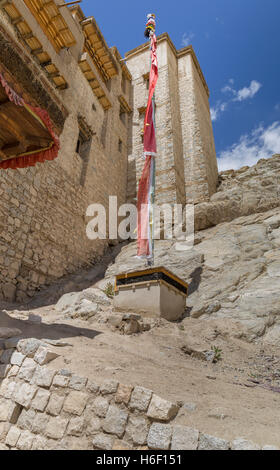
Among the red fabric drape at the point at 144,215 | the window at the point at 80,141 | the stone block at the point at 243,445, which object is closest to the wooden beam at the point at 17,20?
the window at the point at 80,141

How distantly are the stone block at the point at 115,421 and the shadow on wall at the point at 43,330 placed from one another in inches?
69.6

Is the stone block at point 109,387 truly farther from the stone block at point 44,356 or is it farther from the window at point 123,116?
the window at point 123,116

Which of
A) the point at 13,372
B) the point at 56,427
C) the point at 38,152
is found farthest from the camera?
the point at 38,152

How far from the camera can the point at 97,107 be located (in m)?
12.7

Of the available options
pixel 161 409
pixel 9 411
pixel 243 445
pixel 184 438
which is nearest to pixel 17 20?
pixel 9 411

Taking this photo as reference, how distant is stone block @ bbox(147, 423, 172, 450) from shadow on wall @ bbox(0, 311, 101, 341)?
7.14 feet

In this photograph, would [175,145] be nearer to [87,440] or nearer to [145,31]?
[145,31]

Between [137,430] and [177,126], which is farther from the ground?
[177,126]

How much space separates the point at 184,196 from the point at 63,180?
18.2 feet

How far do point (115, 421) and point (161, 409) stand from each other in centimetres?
44

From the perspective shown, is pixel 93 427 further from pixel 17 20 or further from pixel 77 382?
pixel 17 20

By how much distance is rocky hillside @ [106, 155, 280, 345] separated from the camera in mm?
5629

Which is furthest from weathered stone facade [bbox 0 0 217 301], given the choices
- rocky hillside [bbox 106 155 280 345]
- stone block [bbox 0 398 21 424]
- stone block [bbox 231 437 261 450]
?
stone block [bbox 231 437 261 450]

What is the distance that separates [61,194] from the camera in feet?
30.4
